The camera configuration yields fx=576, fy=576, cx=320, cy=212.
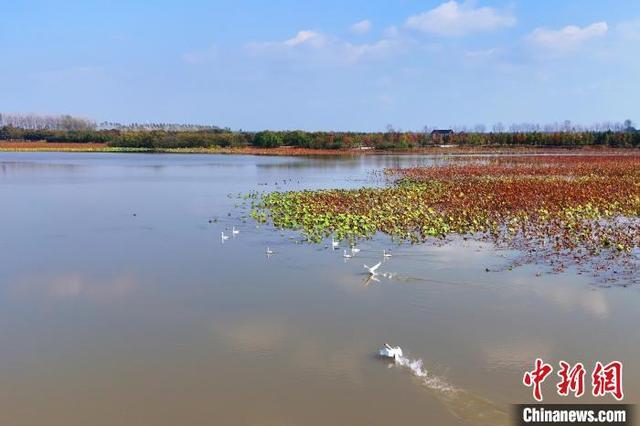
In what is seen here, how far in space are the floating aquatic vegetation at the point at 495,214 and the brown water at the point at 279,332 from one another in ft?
4.40

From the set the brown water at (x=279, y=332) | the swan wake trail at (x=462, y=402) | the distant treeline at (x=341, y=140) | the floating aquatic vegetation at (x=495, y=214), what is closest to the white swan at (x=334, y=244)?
the brown water at (x=279, y=332)

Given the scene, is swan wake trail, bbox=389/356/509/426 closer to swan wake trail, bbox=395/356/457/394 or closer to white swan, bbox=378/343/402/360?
swan wake trail, bbox=395/356/457/394

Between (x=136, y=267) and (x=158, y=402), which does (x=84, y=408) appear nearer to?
(x=158, y=402)

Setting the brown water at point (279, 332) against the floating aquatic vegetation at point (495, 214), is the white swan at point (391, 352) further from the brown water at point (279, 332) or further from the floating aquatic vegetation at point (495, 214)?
the floating aquatic vegetation at point (495, 214)

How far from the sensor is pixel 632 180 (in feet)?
78.7

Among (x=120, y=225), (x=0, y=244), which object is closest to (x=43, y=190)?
(x=120, y=225)

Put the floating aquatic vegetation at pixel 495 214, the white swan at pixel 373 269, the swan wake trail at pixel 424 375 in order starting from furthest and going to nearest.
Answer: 1. the floating aquatic vegetation at pixel 495 214
2. the white swan at pixel 373 269
3. the swan wake trail at pixel 424 375

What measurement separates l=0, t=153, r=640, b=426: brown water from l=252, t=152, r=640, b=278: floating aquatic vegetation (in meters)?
1.34

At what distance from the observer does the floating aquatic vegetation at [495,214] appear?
12.4m

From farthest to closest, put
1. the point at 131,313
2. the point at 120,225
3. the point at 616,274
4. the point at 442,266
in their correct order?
the point at 120,225
the point at 442,266
the point at 616,274
the point at 131,313

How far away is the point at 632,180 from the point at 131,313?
22457 millimetres

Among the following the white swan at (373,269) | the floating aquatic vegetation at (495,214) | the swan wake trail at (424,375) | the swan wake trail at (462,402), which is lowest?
the swan wake trail at (462,402)

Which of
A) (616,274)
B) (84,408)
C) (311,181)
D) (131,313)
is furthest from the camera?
(311,181)

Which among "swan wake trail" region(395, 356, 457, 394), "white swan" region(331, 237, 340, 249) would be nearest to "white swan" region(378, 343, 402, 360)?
"swan wake trail" region(395, 356, 457, 394)
